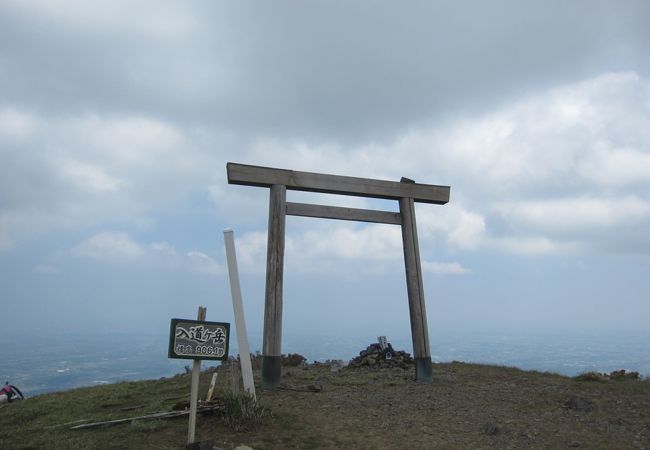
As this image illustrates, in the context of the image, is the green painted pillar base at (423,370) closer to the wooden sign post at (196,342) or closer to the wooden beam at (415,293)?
the wooden beam at (415,293)

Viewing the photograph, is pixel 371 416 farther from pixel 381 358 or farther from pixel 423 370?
pixel 381 358

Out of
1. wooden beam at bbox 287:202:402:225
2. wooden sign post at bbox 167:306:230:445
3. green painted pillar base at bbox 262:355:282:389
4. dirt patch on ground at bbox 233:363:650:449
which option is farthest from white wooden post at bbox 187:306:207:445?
wooden beam at bbox 287:202:402:225

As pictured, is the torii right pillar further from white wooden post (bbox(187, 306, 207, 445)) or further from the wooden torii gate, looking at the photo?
white wooden post (bbox(187, 306, 207, 445))

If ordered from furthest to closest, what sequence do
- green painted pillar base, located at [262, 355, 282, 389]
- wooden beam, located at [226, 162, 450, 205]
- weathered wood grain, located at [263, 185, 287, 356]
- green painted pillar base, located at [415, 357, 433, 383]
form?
green painted pillar base, located at [415, 357, 433, 383], wooden beam, located at [226, 162, 450, 205], weathered wood grain, located at [263, 185, 287, 356], green painted pillar base, located at [262, 355, 282, 389]

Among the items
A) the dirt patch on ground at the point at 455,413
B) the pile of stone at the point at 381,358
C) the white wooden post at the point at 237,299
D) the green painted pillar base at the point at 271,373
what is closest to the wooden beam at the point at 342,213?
the white wooden post at the point at 237,299

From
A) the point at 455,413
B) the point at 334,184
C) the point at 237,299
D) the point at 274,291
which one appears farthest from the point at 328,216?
the point at 455,413

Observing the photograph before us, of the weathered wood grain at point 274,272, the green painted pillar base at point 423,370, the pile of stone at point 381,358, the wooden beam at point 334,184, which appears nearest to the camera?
the weathered wood grain at point 274,272

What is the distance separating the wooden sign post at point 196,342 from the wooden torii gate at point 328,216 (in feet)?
9.61

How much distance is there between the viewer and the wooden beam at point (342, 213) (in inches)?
376

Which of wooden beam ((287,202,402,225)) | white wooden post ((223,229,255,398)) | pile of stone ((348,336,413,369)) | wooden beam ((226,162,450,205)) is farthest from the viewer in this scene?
pile of stone ((348,336,413,369))

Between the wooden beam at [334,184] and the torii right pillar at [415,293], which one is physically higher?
the wooden beam at [334,184]

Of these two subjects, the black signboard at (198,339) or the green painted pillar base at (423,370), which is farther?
the green painted pillar base at (423,370)

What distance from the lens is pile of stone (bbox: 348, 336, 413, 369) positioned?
11.9 m

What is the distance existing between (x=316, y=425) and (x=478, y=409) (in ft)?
8.91
